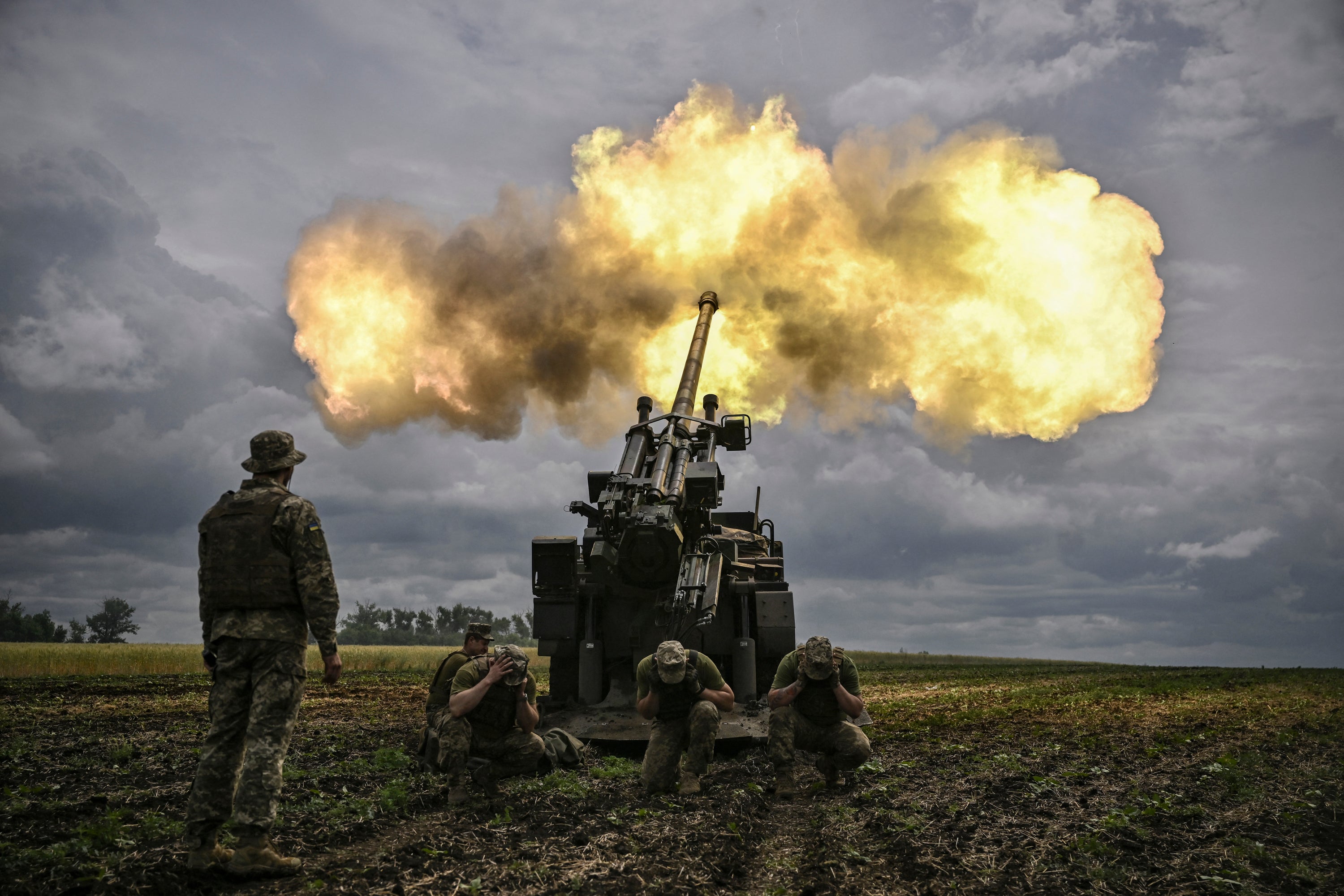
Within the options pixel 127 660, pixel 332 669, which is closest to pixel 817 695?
pixel 332 669

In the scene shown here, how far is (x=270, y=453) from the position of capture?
5.82 meters

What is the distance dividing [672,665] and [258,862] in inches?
153

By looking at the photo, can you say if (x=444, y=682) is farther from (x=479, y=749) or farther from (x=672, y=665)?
(x=672, y=665)

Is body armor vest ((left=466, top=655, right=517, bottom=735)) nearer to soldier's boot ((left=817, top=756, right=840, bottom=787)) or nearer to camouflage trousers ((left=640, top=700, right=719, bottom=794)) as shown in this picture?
camouflage trousers ((left=640, top=700, right=719, bottom=794))

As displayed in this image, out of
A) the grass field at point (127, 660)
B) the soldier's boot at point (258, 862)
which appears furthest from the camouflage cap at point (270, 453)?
the grass field at point (127, 660)

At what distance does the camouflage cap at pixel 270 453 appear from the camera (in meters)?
5.80

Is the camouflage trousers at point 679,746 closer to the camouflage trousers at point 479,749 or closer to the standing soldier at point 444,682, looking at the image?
the camouflage trousers at point 479,749

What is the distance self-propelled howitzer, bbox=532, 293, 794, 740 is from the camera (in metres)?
11.5

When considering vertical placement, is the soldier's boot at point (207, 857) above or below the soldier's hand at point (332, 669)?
below

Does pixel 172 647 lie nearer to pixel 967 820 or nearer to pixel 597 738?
pixel 597 738

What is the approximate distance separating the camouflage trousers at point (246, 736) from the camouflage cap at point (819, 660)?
4470 mm

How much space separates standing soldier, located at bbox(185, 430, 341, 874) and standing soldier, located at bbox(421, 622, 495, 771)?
2692 millimetres

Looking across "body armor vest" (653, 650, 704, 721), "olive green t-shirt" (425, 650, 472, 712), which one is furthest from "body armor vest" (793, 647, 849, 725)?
"olive green t-shirt" (425, 650, 472, 712)

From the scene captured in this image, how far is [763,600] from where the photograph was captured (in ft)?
39.1
